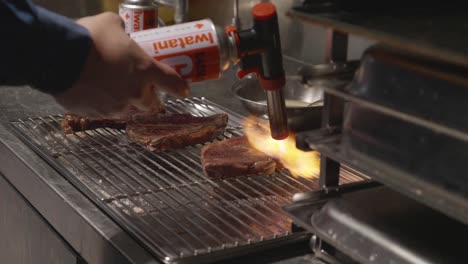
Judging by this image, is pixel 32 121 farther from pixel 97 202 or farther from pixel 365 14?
pixel 365 14

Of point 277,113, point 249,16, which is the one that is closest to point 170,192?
point 277,113

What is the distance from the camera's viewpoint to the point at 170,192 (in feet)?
4.78

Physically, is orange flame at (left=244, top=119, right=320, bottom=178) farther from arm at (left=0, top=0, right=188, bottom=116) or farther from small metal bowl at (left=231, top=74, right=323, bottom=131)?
arm at (left=0, top=0, right=188, bottom=116)

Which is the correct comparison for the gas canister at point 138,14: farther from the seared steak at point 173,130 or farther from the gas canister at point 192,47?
the gas canister at point 192,47

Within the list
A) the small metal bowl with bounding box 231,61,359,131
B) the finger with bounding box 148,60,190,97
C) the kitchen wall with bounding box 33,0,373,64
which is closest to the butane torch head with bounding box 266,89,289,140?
the small metal bowl with bounding box 231,61,359,131

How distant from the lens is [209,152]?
1570mm

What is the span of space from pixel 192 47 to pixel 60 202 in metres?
0.39

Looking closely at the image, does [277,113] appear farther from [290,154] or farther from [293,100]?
[293,100]

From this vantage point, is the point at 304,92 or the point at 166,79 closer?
the point at 166,79

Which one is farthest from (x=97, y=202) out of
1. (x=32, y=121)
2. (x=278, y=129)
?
(x=32, y=121)

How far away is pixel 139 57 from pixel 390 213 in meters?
0.47

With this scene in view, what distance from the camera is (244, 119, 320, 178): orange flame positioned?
1554mm

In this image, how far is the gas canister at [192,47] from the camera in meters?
1.29

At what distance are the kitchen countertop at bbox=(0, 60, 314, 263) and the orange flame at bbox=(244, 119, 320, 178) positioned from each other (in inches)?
11.5
